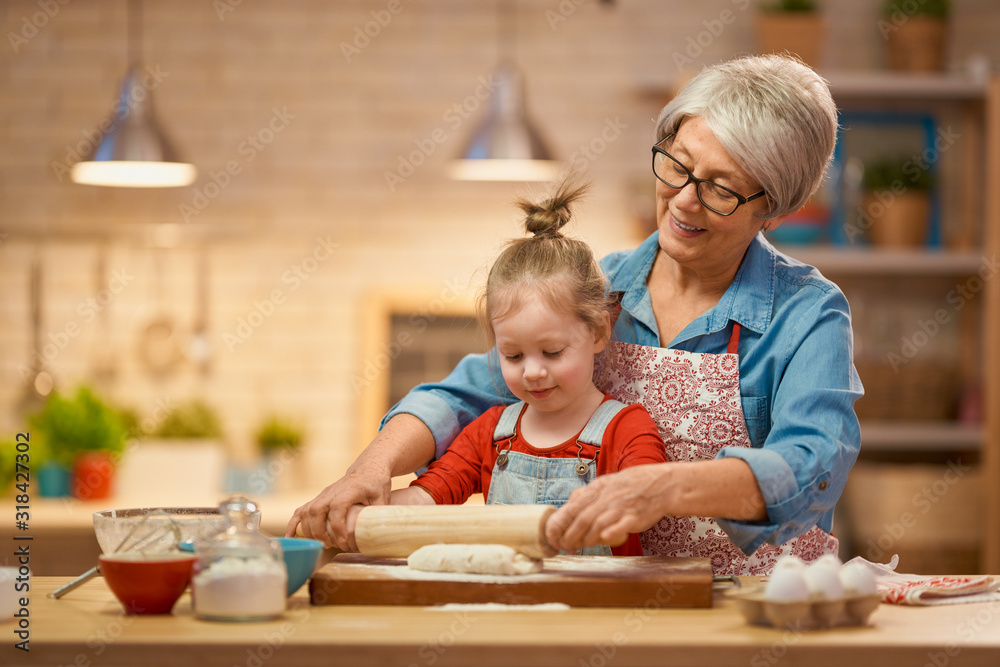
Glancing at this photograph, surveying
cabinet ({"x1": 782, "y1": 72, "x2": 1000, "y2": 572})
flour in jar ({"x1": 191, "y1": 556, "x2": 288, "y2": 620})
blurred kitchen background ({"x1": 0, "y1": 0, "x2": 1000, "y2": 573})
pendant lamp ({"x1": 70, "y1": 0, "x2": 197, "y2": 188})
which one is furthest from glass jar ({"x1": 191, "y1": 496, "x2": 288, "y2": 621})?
cabinet ({"x1": 782, "y1": 72, "x2": 1000, "y2": 572})

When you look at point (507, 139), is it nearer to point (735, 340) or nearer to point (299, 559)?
point (735, 340)

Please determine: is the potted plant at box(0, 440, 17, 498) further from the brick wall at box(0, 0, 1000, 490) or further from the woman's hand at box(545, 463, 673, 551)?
the woman's hand at box(545, 463, 673, 551)

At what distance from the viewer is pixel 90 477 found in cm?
365

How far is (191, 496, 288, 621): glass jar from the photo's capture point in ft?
→ 4.02

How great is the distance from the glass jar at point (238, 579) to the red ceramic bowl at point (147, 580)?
2cm

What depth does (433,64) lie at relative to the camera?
419 cm

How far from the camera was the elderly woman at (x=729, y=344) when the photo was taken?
4.96 feet

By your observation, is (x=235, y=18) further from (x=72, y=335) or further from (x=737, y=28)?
(x=737, y=28)

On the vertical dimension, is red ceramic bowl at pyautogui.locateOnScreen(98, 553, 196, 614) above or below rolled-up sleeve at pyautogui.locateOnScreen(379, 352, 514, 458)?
below

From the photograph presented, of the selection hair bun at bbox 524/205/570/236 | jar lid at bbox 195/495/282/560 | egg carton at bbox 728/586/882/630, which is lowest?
egg carton at bbox 728/586/882/630

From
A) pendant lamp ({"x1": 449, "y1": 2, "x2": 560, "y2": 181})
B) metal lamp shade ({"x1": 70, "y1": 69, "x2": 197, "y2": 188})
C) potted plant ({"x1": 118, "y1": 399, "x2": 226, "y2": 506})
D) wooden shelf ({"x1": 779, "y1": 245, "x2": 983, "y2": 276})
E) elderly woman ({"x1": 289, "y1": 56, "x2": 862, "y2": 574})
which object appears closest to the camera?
elderly woman ({"x1": 289, "y1": 56, "x2": 862, "y2": 574})

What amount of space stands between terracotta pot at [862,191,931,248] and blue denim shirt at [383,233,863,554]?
7.54 ft

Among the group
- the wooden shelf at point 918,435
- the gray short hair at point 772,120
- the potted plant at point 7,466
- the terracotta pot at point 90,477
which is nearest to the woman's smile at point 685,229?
the gray short hair at point 772,120

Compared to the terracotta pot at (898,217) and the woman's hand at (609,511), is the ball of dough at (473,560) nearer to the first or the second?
the woman's hand at (609,511)
